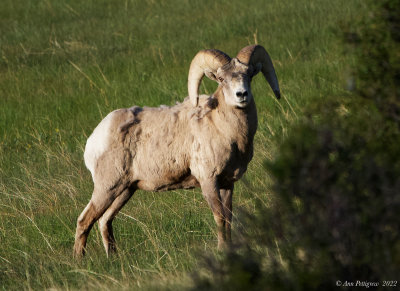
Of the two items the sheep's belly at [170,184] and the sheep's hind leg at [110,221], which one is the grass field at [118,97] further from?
the sheep's belly at [170,184]

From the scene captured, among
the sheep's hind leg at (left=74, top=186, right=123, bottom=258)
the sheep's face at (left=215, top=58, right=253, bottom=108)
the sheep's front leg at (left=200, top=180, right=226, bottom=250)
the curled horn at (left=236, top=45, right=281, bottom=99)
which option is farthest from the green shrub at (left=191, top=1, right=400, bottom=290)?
the sheep's hind leg at (left=74, top=186, right=123, bottom=258)

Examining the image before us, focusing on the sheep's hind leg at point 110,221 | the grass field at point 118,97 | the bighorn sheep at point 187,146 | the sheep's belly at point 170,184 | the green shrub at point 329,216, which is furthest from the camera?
the sheep's hind leg at point 110,221

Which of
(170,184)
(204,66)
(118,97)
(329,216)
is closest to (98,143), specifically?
(170,184)

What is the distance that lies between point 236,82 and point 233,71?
7.9 inches

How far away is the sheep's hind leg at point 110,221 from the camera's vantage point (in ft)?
23.7

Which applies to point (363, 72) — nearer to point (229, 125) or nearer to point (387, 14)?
point (387, 14)

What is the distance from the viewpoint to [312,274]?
12.4 feet

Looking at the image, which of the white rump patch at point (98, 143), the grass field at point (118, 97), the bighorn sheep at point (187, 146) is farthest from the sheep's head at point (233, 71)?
the white rump patch at point (98, 143)

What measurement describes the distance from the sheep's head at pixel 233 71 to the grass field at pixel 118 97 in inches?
23.1

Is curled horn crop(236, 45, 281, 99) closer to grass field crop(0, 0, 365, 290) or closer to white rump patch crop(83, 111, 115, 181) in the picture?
grass field crop(0, 0, 365, 290)

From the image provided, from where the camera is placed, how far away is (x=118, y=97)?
42.5 feet

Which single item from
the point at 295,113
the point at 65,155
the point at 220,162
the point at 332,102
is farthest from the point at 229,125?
the point at 65,155

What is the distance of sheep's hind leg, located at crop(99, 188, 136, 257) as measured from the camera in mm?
7211

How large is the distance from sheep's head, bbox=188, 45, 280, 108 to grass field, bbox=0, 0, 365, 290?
0.59m
